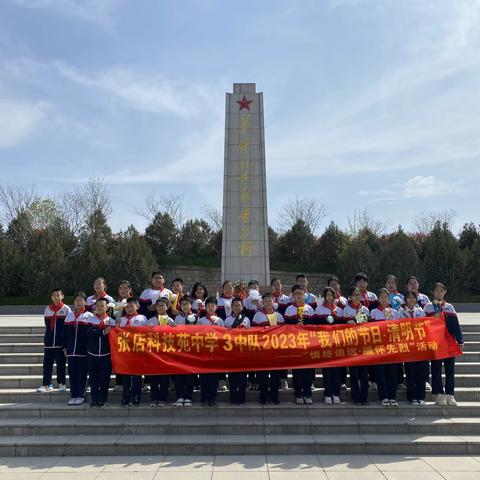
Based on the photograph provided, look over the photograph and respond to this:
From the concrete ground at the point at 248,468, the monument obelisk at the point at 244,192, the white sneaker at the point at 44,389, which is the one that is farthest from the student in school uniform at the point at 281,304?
the monument obelisk at the point at 244,192

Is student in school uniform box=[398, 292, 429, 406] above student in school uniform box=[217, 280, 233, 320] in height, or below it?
below

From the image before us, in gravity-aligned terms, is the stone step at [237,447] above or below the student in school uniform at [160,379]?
below

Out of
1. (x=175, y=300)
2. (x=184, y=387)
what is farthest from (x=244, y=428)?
(x=175, y=300)

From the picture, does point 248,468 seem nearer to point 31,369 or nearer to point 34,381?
point 34,381

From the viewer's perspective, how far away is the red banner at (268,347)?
5961mm

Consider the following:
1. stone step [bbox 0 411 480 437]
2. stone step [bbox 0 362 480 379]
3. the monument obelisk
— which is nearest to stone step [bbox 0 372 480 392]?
stone step [bbox 0 362 480 379]

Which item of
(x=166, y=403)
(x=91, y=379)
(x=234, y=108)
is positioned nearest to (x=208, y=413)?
(x=166, y=403)

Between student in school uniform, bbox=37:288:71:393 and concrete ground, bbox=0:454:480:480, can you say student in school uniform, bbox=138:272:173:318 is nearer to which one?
student in school uniform, bbox=37:288:71:393

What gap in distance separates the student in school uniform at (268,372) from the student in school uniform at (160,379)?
1212mm

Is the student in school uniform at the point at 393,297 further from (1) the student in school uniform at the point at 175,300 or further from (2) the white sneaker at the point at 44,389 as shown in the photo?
(2) the white sneaker at the point at 44,389

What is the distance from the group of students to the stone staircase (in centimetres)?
18

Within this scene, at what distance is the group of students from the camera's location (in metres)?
5.99

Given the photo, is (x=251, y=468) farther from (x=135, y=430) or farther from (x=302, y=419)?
(x=135, y=430)

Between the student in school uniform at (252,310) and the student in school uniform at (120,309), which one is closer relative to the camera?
the student in school uniform at (120,309)
